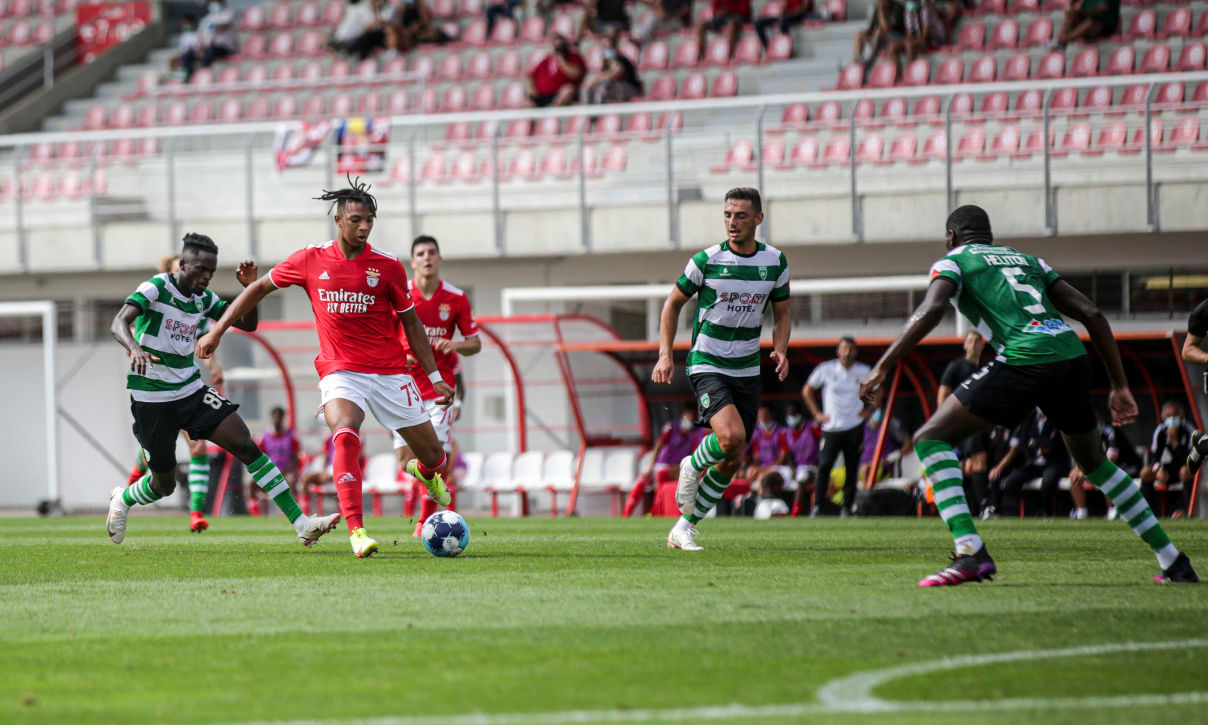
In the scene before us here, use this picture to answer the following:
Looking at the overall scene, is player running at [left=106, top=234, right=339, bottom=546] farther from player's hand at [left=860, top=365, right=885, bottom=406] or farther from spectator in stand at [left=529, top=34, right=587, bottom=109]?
spectator in stand at [left=529, top=34, right=587, bottom=109]

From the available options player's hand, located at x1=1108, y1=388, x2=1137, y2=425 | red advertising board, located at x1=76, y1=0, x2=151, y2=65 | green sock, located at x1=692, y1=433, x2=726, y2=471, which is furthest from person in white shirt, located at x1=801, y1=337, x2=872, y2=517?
red advertising board, located at x1=76, y1=0, x2=151, y2=65

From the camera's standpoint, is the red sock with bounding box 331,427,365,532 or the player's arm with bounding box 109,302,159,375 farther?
the player's arm with bounding box 109,302,159,375

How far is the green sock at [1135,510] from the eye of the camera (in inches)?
287

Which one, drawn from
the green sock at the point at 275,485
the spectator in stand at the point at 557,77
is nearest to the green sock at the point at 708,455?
the green sock at the point at 275,485

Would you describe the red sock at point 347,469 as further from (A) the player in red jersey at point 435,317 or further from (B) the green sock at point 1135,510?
(B) the green sock at point 1135,510

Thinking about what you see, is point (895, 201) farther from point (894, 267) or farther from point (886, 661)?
point (886, 661)

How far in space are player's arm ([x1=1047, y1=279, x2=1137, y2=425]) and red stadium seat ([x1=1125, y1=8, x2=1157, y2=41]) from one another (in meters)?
16.3

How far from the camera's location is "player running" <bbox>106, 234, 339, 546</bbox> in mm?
10172

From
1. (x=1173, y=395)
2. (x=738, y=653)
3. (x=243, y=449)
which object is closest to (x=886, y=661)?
(x=738, y=653)

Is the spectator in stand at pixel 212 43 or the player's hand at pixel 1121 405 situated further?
the spectator in stand at pixel 212 43

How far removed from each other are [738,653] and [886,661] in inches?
19.8

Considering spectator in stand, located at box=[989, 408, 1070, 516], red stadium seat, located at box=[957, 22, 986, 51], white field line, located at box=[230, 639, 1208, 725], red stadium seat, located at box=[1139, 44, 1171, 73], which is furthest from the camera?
red stadium seat, located at box=[957, 22, 986, 51]

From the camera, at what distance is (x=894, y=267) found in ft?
67.5

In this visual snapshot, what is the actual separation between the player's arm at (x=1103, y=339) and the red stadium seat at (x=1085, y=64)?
15041mm
